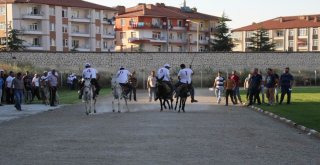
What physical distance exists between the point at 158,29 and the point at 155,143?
116161 millimetres

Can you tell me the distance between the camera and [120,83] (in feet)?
87.6

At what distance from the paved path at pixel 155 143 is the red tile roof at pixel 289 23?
122m

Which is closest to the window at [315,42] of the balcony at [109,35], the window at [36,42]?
the balcony at [109,35]

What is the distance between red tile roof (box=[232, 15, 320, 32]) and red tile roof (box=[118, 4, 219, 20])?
11.7 m

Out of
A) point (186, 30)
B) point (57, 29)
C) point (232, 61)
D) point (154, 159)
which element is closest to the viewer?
point (154, 159)

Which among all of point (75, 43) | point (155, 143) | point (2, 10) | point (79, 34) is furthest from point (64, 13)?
point (155, 143)

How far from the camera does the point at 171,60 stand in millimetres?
79188

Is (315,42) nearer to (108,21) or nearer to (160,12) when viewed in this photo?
(160,12)

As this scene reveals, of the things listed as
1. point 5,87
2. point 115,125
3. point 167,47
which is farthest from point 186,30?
point 115,125

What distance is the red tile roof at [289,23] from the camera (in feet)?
458

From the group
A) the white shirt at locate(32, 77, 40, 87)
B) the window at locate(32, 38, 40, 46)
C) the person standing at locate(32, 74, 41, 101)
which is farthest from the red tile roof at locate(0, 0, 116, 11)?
the white shirt at locate(32, 77, 40, 87)

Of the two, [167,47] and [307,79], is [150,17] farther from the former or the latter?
[307,79]

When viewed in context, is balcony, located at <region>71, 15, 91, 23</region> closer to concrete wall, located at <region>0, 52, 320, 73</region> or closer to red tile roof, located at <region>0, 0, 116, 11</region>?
red tile roof, located at <region>0, 0, 116, 11</region>

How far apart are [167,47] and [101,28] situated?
1763cm
